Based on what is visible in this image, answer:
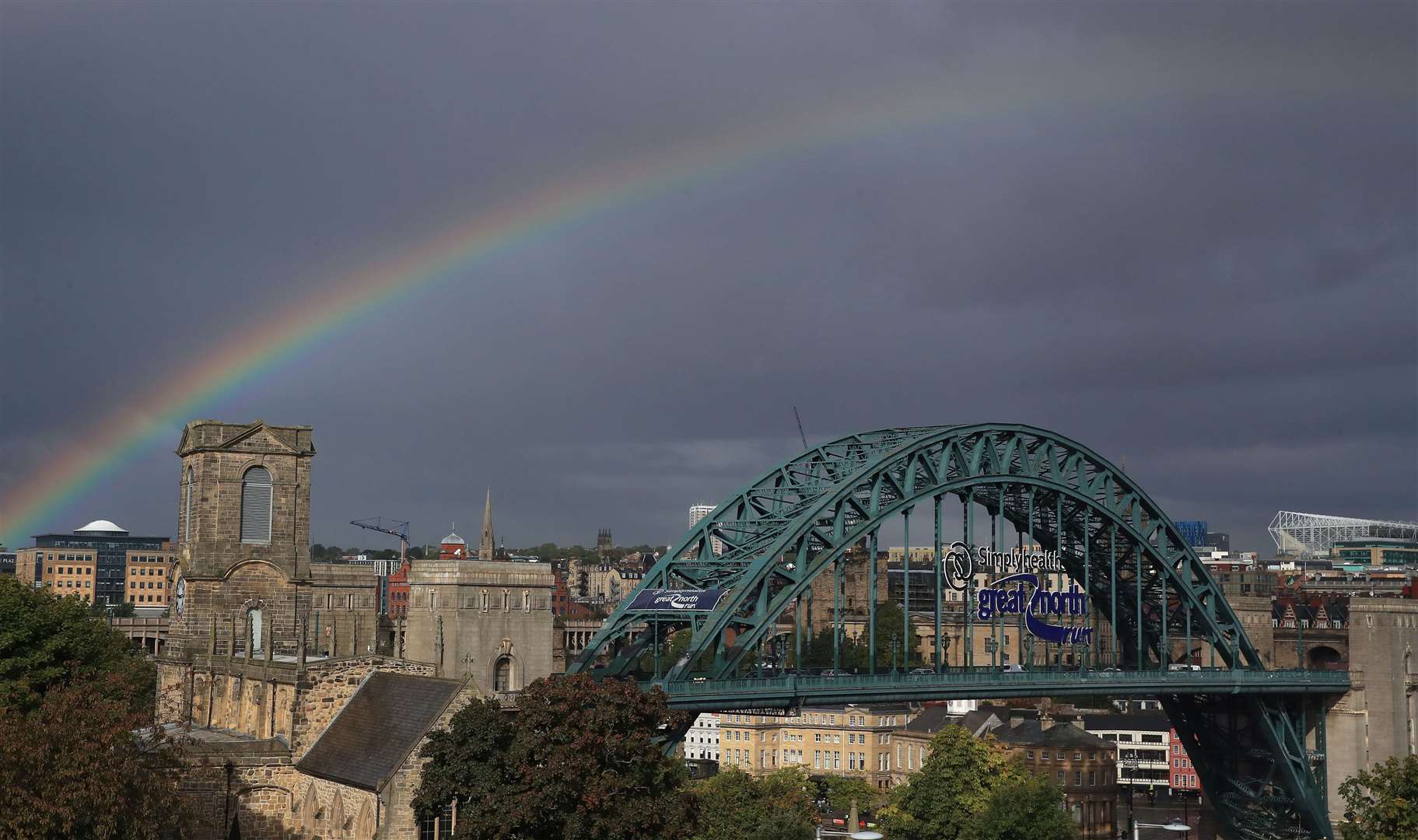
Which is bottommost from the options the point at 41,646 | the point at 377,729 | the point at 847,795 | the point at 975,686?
the point at 847,795

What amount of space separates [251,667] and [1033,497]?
213 ft

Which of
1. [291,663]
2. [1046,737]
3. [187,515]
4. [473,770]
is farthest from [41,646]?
[1046,737]

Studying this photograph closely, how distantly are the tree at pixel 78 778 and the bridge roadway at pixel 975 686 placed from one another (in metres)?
33.2

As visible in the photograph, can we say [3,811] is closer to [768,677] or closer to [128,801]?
[128,801]

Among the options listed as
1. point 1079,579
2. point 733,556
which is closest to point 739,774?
point 1079,579

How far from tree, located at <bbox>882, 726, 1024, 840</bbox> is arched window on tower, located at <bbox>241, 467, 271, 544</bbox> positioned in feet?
192

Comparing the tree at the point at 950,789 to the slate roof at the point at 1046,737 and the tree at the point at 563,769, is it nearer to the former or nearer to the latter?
the slate roof at the point at 1046,737

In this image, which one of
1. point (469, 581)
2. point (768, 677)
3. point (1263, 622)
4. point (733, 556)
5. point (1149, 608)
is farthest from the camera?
point (1263, 622)

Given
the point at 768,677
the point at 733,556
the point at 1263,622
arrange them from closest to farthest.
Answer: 1. the point at 768,677
2. the point at 733,556
3. the point at 1263,622

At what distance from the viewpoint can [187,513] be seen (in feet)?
378

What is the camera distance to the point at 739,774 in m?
160

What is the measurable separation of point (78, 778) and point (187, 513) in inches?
2292

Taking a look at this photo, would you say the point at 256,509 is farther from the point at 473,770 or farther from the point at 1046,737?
the point at 1046,737

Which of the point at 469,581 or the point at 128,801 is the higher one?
the point at 469,581
